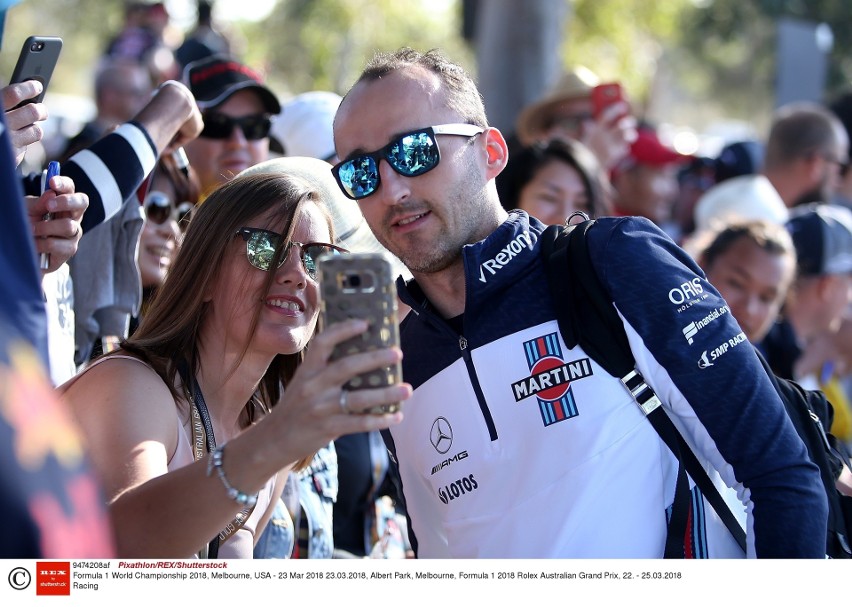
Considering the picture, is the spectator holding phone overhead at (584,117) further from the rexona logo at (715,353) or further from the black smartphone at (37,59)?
the rexona logo at (715,353)

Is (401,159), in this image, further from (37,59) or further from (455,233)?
(37,59)

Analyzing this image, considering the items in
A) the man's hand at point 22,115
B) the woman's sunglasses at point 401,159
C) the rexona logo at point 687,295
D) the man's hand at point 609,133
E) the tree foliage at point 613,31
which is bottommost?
the rexona logo at point 687,295

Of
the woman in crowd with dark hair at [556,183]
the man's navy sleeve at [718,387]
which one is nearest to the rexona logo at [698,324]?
the man's navy sleeve at [718,387]

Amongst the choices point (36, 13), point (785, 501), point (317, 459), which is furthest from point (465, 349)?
point (36, 13)

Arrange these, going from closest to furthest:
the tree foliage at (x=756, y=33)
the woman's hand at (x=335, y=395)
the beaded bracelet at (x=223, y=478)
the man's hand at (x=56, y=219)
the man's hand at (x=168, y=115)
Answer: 1. the woman's hand at (x=335, y=395)
2. the beaded bracelet at (x=223, y=478)
3. the man's hand at (x=56, y=219)
4. the man's hand at (x=168, y=115)
5. the tree foliage at (x=756, y=33)

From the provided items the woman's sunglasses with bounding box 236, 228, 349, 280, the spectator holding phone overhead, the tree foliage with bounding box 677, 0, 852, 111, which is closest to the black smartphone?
the woman's sunglasses with bounding box 236, 228, 349, 280

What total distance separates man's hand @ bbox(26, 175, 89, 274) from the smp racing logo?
4.23 feet

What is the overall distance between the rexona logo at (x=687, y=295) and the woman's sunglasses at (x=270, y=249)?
2.86 ft

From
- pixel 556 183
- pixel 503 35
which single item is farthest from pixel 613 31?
pixel 556 183

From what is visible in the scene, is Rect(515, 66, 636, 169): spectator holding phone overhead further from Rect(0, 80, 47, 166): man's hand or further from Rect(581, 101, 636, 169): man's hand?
Rect(0, 80, 47, 166): man's hand

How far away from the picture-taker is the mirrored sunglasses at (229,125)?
15.1ft

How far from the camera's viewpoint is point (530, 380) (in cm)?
245

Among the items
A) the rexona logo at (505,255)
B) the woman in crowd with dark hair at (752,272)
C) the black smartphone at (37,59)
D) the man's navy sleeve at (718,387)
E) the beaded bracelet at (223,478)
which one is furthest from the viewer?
the woman in crowd with dark hair at (752,272)
